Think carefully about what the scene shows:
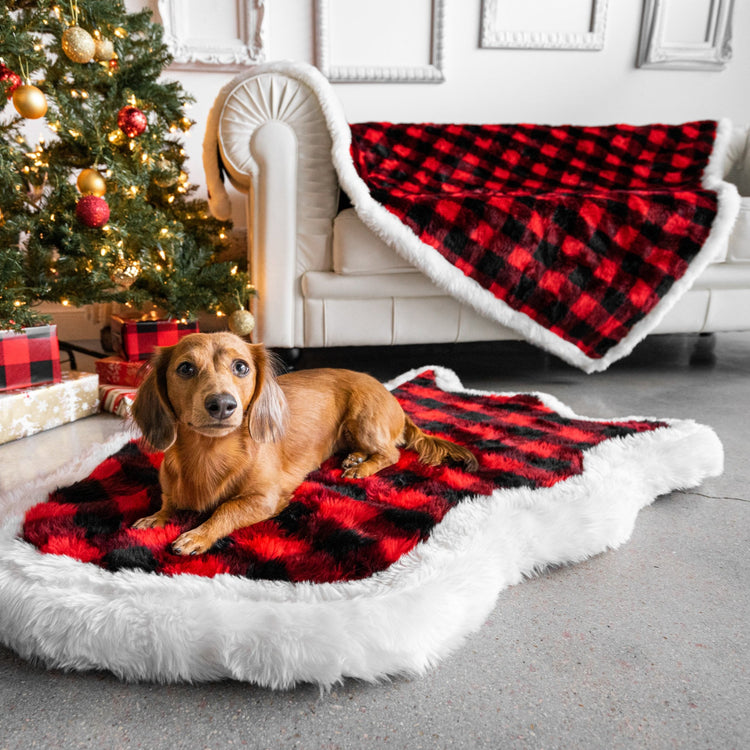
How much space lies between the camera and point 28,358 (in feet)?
5.68

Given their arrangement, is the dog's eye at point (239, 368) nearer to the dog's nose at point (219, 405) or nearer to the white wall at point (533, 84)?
the dog's nose at point (219, 405)

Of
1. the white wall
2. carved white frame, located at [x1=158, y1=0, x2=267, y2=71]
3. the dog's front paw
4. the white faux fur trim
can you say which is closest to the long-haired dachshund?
the dog's front paw

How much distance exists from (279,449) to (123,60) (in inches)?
74.5

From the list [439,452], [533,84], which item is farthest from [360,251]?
[533,84]

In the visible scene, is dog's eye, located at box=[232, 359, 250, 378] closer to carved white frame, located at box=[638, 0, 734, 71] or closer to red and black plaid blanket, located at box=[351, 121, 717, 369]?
red and black plaid blanket, located at box=[351, 121, 717, 369]

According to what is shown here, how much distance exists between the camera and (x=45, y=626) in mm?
738

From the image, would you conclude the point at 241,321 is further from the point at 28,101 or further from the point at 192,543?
the point at 192,543

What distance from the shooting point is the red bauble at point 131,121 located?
2049mm

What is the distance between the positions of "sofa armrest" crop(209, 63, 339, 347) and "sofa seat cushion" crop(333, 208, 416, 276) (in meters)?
0.09

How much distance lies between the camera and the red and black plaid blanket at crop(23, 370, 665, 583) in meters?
0.88

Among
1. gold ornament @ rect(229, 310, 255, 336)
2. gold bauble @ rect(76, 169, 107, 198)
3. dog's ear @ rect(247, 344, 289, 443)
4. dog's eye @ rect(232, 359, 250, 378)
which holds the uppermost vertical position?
gold bauble @ rect(76, 169, 107, 198)

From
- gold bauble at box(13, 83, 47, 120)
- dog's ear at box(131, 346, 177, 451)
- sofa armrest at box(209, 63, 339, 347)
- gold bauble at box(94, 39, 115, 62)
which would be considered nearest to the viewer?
dog's ear at box(131, 346, 177, 451)

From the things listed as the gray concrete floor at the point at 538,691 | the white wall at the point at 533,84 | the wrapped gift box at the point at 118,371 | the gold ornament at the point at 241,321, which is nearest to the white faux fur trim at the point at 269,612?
the gray concrete floor at the point at 538,691

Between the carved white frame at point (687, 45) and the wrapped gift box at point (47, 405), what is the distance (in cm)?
383
